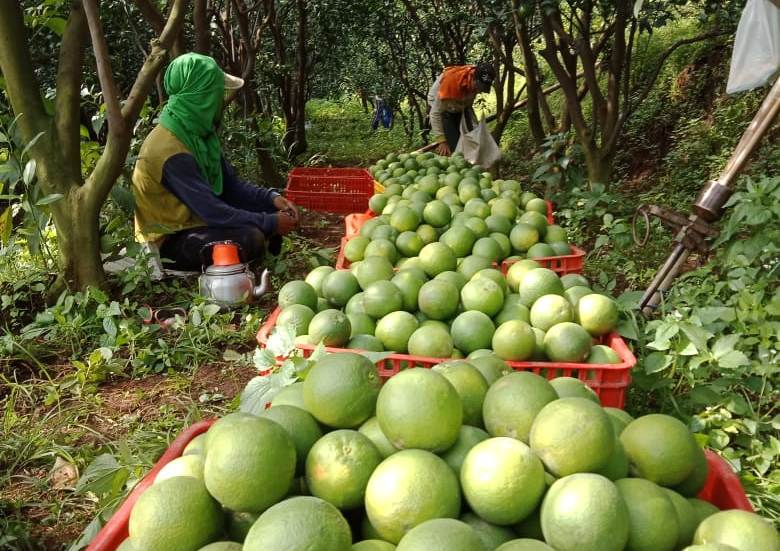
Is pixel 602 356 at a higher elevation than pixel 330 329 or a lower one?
lower

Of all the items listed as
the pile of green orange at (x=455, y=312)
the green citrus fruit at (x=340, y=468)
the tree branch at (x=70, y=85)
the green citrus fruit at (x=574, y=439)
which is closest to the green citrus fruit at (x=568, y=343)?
the pile of green orange at (x=455, y=312)

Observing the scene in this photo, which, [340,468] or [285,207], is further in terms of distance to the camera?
[285,207]

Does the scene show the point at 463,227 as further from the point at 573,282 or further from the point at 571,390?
the point at 571,390

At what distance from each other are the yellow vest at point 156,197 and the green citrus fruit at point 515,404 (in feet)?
9.98

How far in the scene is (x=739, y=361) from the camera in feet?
6.95

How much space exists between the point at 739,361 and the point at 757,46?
2.47 m

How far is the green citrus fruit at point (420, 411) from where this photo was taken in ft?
4.18

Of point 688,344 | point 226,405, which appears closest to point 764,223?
point 688,344

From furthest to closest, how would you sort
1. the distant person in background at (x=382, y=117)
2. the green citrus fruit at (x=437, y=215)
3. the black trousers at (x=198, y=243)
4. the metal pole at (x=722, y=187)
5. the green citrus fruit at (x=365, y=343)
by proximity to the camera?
the distant person in background at (x=382, y=117) → the black trousers at (x=198, y=243) → the green citrus fruit at (x=437, y=215) → the metal pole at (x=722, y=187) → the green citrus fruit at (x=365, y=343)

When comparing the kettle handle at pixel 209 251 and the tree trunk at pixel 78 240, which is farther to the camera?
the kettle handle at pixel 209 251

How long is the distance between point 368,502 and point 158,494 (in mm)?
402

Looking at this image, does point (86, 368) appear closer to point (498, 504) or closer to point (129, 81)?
point (498, 504)

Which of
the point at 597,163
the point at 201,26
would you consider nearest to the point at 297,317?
the point at 201,26

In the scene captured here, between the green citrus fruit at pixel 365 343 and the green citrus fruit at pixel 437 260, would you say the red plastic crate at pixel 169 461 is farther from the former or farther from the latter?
the green citrus fruit at pixel 437 260
